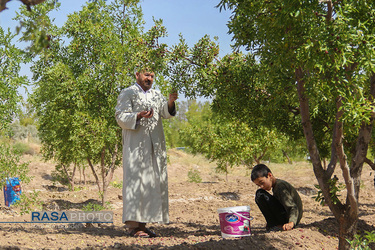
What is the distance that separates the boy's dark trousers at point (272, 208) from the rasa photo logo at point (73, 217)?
3.19 meters

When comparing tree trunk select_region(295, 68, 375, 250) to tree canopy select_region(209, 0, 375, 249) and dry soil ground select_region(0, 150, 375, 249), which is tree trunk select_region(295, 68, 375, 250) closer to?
tree canopy select_region(209, 0, 375, 249)

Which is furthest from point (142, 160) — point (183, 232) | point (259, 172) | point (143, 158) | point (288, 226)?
point (288, 226)

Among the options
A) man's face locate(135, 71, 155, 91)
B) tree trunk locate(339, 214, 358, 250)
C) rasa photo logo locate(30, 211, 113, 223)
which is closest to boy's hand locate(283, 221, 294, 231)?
tree trunk locate(339, 214, 358, 250)

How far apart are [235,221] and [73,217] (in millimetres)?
3978

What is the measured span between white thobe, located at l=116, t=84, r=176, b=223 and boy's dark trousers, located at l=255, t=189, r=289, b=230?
1261 millimetres

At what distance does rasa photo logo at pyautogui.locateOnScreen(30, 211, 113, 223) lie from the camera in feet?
24.1

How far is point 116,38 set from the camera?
8555 millimetres

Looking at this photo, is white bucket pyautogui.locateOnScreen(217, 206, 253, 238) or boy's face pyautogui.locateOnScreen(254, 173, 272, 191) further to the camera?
boy's face pyautogui.locateOnScreen(254, 173, 272, 191)

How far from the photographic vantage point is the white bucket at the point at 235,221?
489 cm

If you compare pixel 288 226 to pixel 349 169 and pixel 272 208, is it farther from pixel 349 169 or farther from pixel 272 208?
pixel 349 169

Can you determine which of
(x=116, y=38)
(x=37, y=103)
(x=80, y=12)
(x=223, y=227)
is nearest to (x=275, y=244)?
(x=223, y=227)

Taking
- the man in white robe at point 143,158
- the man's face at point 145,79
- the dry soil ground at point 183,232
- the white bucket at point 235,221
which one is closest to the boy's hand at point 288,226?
the dry soil ground at point 183,232

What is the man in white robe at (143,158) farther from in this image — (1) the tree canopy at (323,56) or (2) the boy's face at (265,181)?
(1) the tree canopy at (323,56)

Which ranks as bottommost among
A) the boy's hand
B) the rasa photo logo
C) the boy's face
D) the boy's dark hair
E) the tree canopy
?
the rasa photo logo
